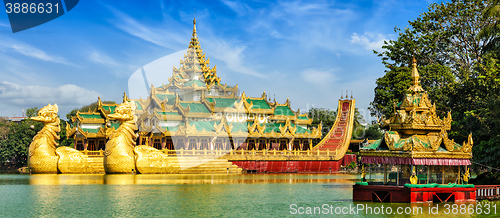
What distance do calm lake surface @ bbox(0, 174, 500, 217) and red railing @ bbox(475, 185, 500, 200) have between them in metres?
0.55

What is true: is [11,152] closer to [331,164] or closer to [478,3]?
[331,164]

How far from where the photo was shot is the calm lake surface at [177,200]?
18.0 meters

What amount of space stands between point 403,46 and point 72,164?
2431 cm

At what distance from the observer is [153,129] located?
44.8m

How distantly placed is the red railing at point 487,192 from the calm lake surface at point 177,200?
1.80ft

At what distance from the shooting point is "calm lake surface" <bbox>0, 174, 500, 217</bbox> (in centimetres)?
1800

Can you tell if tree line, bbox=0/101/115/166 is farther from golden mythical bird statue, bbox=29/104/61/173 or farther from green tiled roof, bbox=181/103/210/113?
golden mythical bird statue, bbox=29/104/61/173

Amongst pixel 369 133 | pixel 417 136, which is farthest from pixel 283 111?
pixel 417 136

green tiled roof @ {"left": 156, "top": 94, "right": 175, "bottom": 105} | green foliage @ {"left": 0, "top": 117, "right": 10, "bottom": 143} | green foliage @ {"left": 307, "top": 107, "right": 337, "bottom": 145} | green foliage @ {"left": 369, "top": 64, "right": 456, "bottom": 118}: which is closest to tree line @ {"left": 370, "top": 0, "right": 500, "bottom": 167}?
green foliage @ {"left": 369, "top": 64, "right": 456, "bottom": 118}

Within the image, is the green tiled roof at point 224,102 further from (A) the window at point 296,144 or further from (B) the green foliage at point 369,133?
(B) the green foliage at point 369,133

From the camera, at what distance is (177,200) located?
21656mm

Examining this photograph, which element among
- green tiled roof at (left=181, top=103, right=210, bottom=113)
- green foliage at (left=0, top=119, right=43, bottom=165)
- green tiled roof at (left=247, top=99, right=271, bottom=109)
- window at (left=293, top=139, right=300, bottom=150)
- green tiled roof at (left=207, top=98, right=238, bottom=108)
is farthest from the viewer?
green foliage at (left=0, top=119, right=43, bottom=165)

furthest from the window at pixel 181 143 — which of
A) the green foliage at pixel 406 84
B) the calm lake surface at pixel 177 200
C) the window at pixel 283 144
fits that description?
the green foliage at pixel 406 84

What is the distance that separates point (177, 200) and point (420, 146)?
31.8 ft
